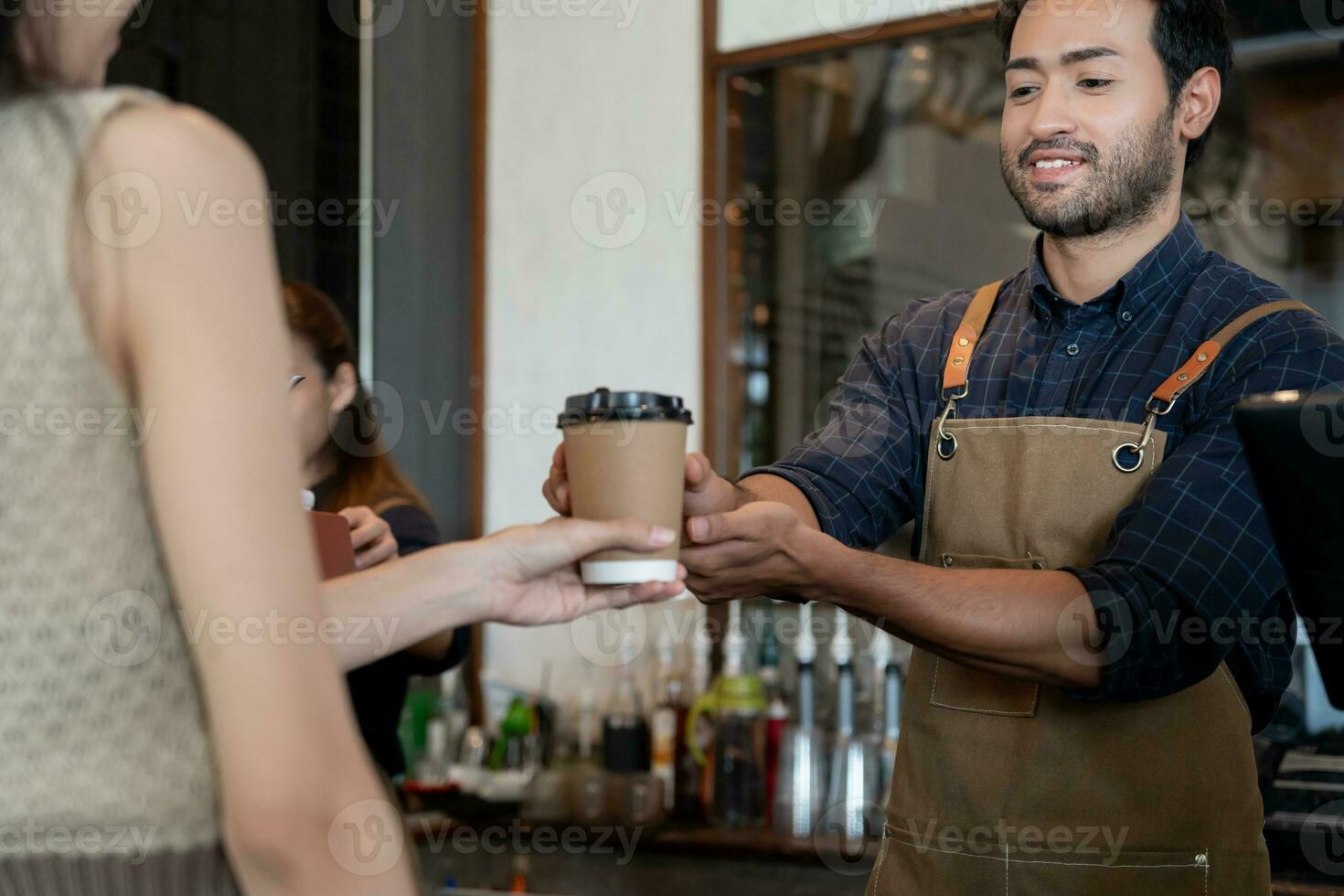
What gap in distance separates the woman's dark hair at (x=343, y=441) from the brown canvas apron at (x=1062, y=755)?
44.1 inches

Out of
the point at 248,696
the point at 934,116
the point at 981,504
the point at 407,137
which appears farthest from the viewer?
the point at 407,137

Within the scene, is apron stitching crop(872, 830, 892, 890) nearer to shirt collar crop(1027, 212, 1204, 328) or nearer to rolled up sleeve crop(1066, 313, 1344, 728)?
rolled up sleeve crop(1066, 313, 1344, 728)

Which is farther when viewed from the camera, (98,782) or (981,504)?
(981,504)

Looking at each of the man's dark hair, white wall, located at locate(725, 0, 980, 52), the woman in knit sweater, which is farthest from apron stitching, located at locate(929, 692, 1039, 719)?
white wall, located at locate(725, 0, 980, 52)

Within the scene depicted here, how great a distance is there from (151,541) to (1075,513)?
49.0 inches

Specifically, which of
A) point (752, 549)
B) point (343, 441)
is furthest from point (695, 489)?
point (343, 441)

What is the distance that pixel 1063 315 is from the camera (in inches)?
70.2

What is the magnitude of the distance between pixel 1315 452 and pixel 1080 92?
3.71 feet

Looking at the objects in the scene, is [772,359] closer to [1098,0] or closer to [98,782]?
[1098,0]

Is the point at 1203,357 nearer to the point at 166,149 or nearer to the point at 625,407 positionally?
the point at 625,407

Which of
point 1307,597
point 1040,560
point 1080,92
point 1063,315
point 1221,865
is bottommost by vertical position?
point 1221,865

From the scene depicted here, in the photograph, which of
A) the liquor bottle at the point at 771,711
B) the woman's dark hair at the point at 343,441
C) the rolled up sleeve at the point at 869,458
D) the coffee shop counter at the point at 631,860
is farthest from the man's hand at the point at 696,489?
the liquor bottle at the point at 771,711

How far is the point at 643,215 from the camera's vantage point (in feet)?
11.4

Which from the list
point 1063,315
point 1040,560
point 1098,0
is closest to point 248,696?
point 1040,560
